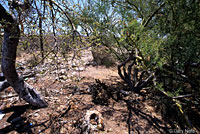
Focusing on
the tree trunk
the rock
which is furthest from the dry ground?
the tree trunk

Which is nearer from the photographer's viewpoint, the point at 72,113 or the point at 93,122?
the point at 93,122

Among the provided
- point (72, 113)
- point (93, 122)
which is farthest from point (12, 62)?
point (93, 122)

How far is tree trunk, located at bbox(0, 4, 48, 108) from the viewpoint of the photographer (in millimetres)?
1767

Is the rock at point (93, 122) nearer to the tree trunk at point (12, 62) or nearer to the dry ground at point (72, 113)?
the dry ground at point (72, 113)

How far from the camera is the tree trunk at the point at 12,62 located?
69.6 inches

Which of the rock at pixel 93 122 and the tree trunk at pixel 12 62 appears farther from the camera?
the rock at pixel 93 122

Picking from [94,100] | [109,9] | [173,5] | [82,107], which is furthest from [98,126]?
[109,9]

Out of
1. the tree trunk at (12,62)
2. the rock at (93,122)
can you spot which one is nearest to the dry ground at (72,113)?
the rock at (93,122)

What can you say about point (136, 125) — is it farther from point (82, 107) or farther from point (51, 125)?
point (51, 125)

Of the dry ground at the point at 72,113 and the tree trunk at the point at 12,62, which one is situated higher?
the tree trunk at the point at 12,62

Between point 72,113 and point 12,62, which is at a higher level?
point 12,62

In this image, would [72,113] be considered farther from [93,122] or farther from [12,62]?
[12,62]

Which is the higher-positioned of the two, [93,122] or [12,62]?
[12,62]

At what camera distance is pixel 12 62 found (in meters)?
2.12
